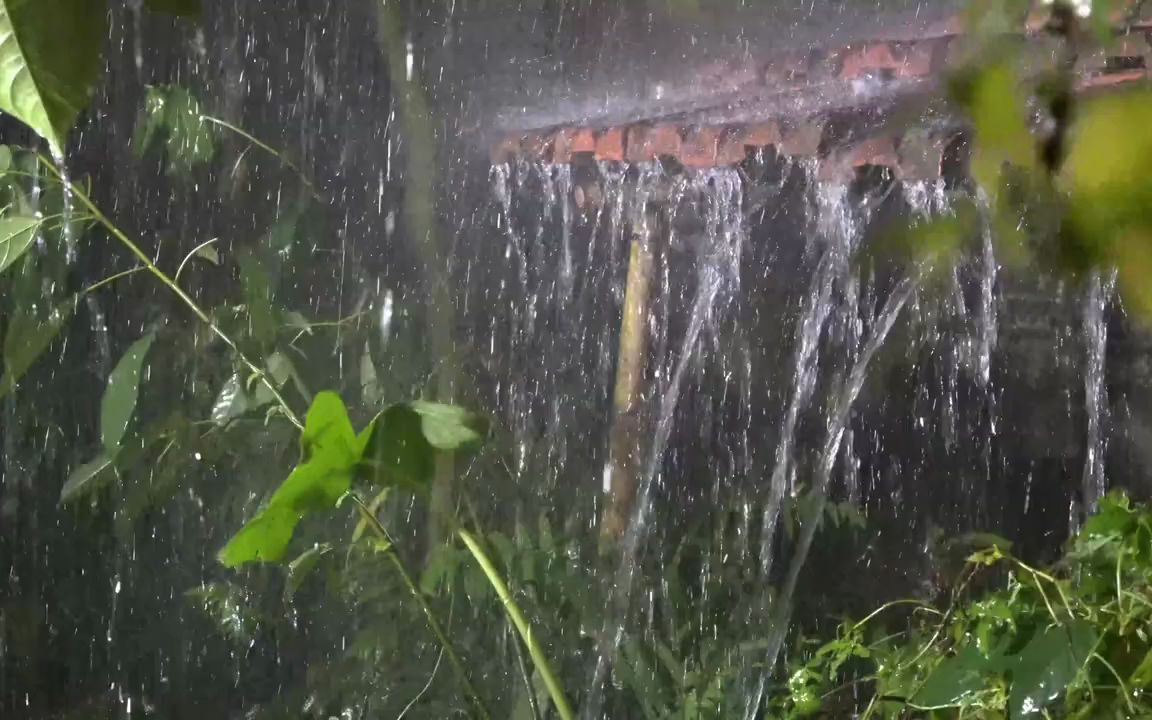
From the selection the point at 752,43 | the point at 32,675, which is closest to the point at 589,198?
the point at 752,43

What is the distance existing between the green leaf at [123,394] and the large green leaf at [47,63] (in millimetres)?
532

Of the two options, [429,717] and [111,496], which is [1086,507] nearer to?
[429,717]

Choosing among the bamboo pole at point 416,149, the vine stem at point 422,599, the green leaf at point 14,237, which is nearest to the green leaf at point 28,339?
the green leaf at point 14,237

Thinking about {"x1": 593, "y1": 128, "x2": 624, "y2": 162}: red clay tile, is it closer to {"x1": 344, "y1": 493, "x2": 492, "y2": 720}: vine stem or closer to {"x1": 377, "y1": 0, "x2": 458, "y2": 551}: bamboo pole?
{"x1": 377, "y1": 0, "x2": 458, "y2": 551}: bamboo pole

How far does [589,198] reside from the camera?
135cm

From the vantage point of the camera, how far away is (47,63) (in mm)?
250

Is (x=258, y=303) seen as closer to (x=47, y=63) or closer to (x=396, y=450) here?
(x=396, y=450)

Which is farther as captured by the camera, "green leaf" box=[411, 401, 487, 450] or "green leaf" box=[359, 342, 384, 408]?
"green leaf" box=[359, 342, 384, 408]

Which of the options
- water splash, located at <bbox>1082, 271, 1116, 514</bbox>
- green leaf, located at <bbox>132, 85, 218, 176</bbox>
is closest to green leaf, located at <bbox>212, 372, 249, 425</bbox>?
green leaf, located at <bbox>132, 85, 218, 176</bbox>

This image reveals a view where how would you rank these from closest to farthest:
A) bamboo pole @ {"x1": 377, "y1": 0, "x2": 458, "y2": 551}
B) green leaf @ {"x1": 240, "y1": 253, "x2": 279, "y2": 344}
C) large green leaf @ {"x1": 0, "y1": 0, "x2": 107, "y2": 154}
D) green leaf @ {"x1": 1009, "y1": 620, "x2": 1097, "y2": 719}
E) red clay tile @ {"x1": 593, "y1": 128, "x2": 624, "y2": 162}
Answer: large green leaf @ {"x1": 0, "y1": 0, "x2": 107, "y2": 154} → green leaf @ {"x1": 1009, "y1": 620, "x2": 1097, "y2": 719} → green leaf @ {"x1": 240, "y1": 253, "x2": 279, "y2": 344} → red clay tile @ {"x1": 593, "y1": 128, "x2": 624, "y2": 162} → bamboo pole @ {"x1": 377, "y1": 0, "x2": 458, "y2": 551}

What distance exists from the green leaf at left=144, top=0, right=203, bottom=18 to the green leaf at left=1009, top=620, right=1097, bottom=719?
0.53m

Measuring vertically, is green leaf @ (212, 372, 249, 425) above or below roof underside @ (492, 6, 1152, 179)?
below

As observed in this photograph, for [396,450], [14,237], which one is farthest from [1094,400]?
[14,237]

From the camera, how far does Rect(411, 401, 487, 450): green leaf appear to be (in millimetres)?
644
